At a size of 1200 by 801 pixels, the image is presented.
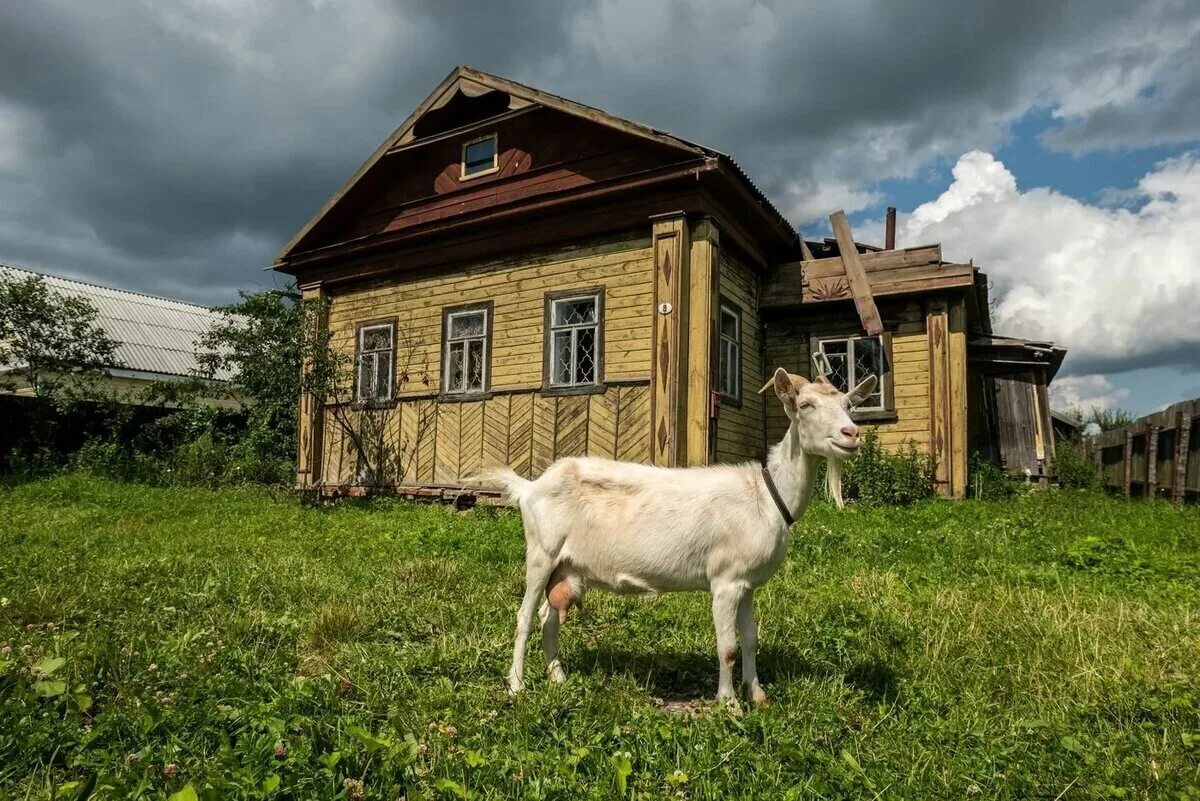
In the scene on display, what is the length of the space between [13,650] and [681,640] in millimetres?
4062

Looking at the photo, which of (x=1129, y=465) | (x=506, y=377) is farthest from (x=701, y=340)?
(x=1129, y=465)

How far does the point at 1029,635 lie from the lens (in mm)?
4441

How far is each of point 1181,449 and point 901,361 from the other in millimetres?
4106

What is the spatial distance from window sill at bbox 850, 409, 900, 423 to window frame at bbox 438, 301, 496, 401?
6.47 metres

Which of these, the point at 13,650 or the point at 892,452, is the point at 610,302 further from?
the point at 13,650

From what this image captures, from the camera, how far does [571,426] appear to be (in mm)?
10930

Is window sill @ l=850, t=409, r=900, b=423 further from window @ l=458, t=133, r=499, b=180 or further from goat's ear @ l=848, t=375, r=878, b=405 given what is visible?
goat's ear @ l=848, t=375, r=878, b=405

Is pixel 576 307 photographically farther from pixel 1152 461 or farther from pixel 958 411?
pixel 1152 461

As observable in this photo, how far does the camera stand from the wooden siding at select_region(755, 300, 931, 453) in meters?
11.5

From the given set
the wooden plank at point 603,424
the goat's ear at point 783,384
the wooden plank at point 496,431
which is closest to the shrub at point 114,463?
the wooden plank at point 496,431

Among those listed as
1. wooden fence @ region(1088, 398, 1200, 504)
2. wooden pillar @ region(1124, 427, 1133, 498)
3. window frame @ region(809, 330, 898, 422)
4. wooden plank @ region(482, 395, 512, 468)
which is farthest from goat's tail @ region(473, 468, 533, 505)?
wooden pillar @ region(1124, 427, 1133, 498)

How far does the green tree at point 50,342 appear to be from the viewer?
15.6m

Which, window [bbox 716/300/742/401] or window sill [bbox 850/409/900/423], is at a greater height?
window [bbox 716/300/742/401]

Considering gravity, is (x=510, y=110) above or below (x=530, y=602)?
above
